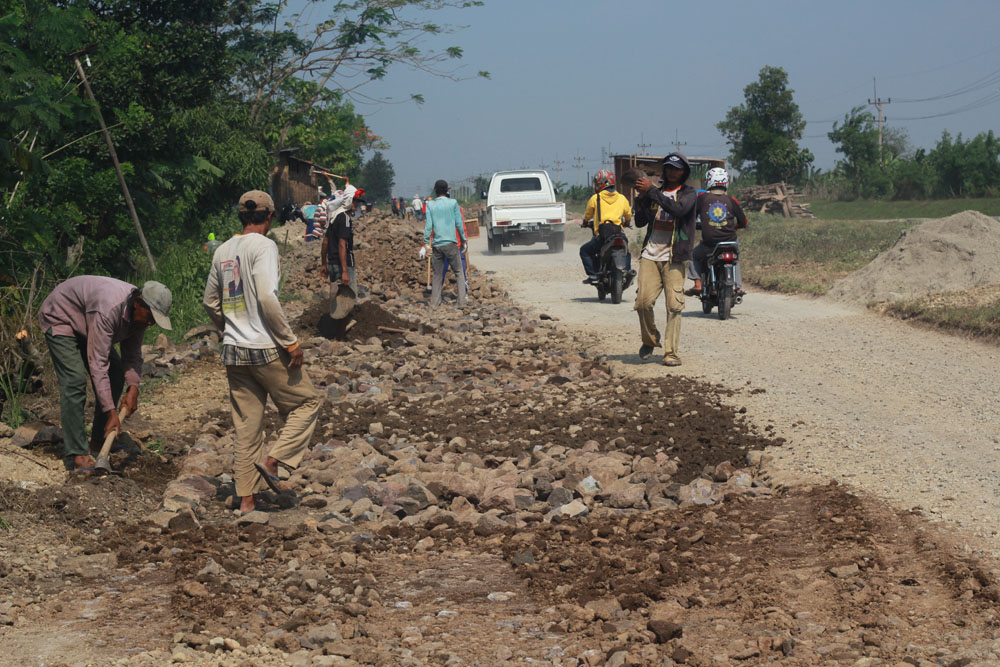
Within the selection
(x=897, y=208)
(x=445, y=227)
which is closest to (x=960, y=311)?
(x=445, y=227)

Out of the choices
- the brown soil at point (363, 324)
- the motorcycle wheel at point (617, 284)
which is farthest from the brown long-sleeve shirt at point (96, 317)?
the motorcycle wheel at point (617, 284)

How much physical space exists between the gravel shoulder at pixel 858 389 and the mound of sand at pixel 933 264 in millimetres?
779

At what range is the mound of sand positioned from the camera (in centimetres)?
1426

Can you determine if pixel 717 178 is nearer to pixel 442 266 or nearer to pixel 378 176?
pixel 442 266

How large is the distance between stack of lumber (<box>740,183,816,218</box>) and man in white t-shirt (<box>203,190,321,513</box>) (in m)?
38.5

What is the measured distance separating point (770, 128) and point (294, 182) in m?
23.6

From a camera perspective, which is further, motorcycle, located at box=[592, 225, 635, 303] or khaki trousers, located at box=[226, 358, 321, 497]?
motorcycle, located at box=[592, 225, 635, 303]

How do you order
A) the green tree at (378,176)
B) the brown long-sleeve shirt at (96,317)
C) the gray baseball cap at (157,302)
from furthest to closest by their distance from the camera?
the green tree at (378,176)
the brown long-sleeve shirt at (96,317)
the gray baseball cap at (157,302)

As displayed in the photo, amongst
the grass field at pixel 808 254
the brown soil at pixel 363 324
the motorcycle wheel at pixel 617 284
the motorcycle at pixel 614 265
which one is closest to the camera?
the brown soil at pixel 363 324

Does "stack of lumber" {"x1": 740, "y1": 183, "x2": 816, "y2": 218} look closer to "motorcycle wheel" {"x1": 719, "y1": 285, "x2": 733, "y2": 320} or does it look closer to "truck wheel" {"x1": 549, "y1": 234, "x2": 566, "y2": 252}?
"truck wheel" {"x1": 549, "y1": 234, "x2": 566, "y2": 252}

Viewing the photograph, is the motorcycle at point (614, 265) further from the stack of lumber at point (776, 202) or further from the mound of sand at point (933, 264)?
the stack of lumber at point (776, 202)

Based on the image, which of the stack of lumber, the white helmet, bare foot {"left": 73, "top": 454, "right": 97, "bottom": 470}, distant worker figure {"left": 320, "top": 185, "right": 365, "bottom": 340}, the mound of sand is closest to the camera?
bare foot {"left": 73, "top": 454, "right": 97, "bottom": 470}


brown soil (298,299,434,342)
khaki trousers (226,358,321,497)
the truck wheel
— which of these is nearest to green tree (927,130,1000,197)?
the truck wheel

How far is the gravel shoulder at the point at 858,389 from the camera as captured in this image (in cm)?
567
